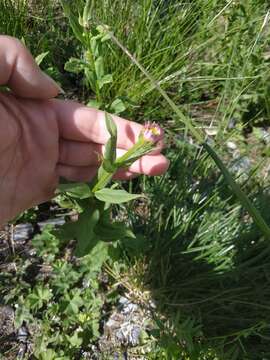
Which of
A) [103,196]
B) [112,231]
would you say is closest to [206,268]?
[112,231]

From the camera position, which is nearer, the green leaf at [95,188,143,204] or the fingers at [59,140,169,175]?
the green leaf at [95,188,143,204]

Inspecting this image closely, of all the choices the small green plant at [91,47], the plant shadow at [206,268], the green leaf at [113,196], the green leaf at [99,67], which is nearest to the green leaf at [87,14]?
the small green plant at [91,47]

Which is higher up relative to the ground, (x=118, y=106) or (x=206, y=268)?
(x=118, y=106)

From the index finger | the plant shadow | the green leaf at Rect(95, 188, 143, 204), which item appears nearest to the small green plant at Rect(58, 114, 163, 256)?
the green leaf at Rect(95, 188, 143, 204)

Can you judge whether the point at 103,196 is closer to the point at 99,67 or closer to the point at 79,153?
the point at 79,153

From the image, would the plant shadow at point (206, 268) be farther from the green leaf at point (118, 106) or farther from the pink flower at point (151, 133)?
the pink flower at point (151, 133)

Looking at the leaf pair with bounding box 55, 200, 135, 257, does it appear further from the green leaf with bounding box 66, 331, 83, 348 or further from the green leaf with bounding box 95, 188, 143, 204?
the green leaf with bounding box 66, 331, 83, 348

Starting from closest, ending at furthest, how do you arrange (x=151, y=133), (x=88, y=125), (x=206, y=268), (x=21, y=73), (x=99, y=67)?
1. (x=151, y=133)
2. (x=21, y=73)
3. (x=88, y=125)
4. (x=99, y=67)
5. (x=206, y=268)
